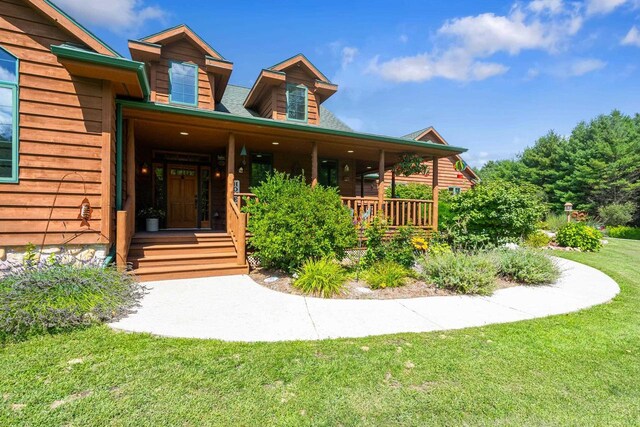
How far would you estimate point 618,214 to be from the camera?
21.7m

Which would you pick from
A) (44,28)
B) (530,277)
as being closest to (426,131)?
(530,277)

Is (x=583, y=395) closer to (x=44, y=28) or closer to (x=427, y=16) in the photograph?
(x=44, y=28)

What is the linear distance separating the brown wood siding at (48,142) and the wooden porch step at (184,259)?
0.93 m

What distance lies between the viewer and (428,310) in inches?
175

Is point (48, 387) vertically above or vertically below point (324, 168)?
below

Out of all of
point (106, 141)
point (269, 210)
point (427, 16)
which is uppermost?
point (427, 16)

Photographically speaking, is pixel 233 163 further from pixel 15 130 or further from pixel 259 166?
pixel 15 130

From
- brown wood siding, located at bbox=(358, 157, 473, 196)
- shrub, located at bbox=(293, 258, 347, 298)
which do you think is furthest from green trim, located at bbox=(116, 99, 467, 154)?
brown wood siding, located at bbox=(358, 157, 473, 196)

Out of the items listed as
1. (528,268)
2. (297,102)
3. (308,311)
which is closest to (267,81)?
(297,102)

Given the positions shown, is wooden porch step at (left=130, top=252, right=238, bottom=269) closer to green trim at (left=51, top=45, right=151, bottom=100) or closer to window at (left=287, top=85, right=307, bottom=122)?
green trim at (left=51, top=45, right=151, bottom=100)

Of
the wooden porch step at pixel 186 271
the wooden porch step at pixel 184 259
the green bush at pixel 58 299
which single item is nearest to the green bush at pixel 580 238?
the wooden porch step at pixel 186 271

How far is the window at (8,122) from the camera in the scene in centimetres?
486

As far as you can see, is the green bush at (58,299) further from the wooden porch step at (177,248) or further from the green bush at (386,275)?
the green bush at (386,275)

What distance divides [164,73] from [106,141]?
15.7ft
